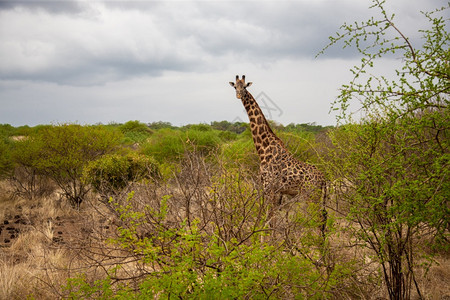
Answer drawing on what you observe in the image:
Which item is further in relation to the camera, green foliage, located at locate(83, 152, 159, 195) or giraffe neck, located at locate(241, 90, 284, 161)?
green foliage, located at locate(83, 152, 159, 195)

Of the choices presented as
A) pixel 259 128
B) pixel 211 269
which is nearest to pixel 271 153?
pixel 259 128

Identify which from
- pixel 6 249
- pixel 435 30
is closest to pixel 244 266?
pixel 435 30

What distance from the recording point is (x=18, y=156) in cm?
1368

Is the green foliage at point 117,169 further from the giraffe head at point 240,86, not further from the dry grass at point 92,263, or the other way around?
the giraffe head at point 240,86

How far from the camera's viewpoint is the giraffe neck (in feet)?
25.9

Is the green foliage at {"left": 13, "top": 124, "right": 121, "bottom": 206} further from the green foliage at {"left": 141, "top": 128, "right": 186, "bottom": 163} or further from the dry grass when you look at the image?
the dry grass

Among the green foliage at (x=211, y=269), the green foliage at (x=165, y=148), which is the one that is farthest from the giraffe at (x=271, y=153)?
the green foliage at (x=165, y=148)

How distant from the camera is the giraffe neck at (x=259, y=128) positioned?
25.9 feet

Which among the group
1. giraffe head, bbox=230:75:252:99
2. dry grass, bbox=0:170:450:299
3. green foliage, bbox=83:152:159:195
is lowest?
dry grass, bbox=0:170:450:299

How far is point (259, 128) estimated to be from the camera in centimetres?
804

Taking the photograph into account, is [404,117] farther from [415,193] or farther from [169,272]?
[169,272]

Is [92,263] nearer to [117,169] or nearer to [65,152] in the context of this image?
[117,169]

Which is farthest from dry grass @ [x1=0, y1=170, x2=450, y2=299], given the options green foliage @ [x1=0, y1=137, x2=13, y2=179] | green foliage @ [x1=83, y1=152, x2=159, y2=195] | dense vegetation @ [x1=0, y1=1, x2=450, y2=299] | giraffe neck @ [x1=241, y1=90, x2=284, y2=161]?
green foliage @ [x1=0, y1=137, x2=13, y2=179]

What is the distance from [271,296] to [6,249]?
6492 mm
